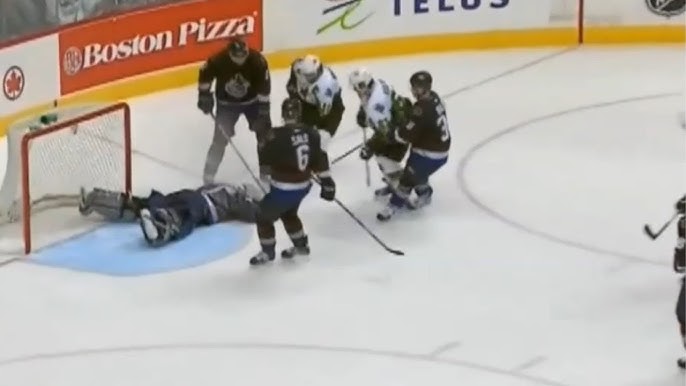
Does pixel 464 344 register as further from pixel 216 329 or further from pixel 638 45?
pixel 638 45

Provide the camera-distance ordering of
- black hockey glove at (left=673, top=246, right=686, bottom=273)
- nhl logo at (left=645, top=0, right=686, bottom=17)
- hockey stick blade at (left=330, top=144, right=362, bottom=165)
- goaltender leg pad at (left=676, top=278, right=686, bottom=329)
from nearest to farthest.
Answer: goaltender leg pad at (left=676, top=278, right=686, bottom=329) → black hockey glove at (left=673, top=246, right=686, bottom=273) → hockey stick blade at (left=330, top=144, right=362, bottom=165) → nhl logo at (left=645, top=0, right=686, bottom=17)

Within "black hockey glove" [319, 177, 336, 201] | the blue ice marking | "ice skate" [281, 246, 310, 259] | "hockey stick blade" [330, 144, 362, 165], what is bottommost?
"hockey stick blade" [330, 144, 362, 165]

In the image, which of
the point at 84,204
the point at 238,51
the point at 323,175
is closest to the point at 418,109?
the point at 323,175

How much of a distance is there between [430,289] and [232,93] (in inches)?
72.1

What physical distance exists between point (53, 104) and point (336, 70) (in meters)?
1.98

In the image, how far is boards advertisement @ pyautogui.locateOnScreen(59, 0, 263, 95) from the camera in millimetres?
10078

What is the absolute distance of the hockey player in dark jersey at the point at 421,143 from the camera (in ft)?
27.5

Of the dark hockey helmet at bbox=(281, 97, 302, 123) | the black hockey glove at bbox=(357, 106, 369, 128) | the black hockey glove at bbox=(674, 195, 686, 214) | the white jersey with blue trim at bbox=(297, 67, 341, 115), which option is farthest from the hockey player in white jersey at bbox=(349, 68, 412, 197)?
the black hockey glove at bbox=(674, 195, 686, 214)

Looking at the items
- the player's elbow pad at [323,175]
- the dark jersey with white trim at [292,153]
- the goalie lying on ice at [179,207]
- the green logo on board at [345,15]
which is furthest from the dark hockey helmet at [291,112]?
the green logo on board at [345,15]

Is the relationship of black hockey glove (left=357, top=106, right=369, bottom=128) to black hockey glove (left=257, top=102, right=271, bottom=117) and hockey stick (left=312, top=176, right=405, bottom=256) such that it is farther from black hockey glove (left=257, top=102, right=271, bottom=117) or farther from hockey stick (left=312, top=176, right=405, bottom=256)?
black hockey glove (left=257, top=102, right=271, bottom=117)

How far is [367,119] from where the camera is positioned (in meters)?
8.52

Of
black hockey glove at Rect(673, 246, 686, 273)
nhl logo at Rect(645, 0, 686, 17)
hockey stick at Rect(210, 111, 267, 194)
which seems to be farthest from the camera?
nhl logo at Rect(645, 0, 686, 17)

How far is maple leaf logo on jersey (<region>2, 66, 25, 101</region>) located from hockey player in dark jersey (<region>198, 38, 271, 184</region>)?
44.7 inches

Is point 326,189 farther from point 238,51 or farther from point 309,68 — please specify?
point 238,51
